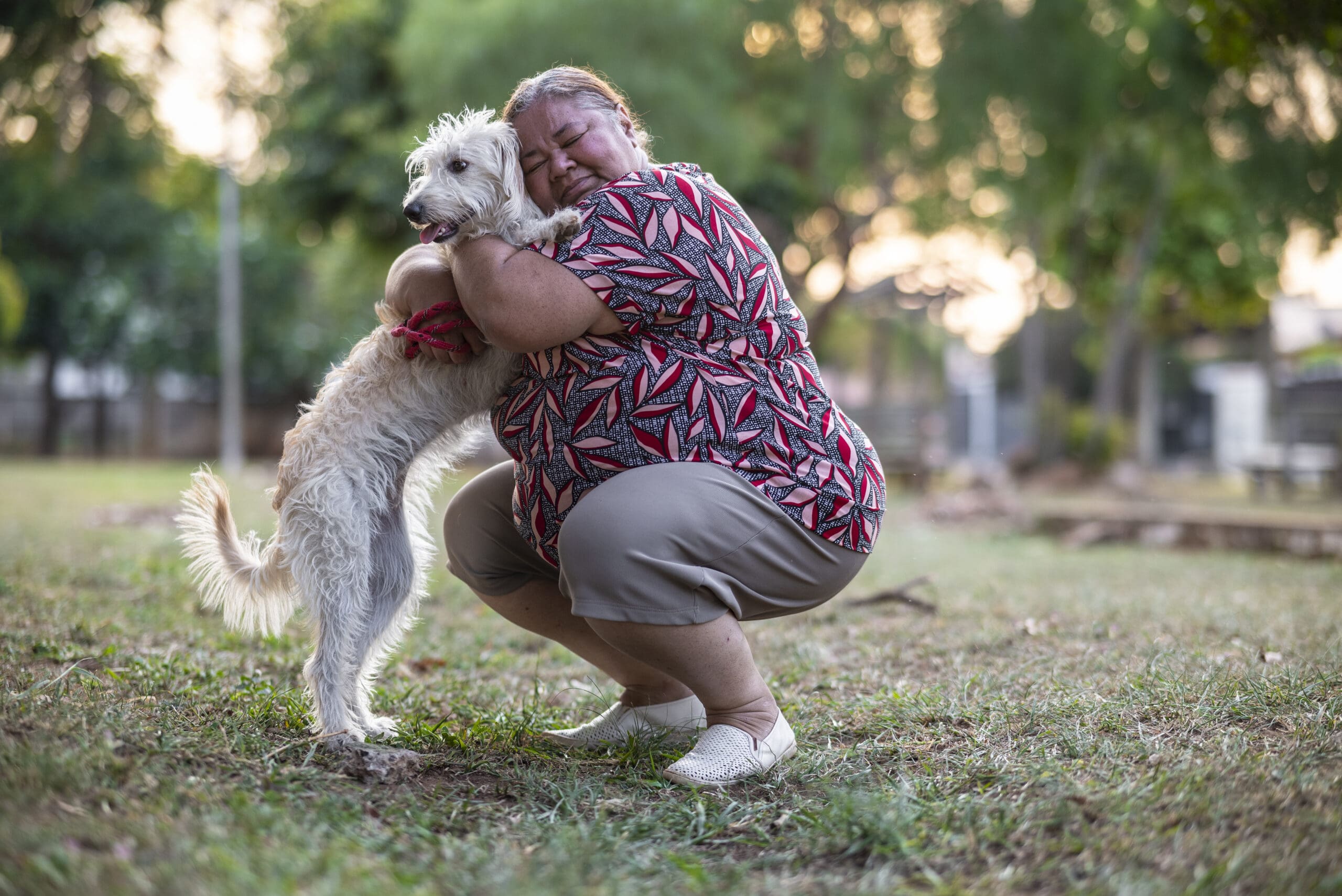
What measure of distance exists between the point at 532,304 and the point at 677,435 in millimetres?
452

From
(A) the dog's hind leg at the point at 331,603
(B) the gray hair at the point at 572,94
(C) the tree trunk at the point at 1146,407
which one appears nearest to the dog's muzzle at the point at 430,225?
(B) the gray hair at the point at 572,94

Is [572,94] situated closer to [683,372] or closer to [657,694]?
[683,372]

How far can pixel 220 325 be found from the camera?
2417cm

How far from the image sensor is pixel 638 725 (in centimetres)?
300

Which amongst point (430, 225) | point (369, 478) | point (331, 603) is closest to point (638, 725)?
point (331, 603)

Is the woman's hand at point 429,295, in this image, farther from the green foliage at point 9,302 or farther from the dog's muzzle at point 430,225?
the green foliage at point 9,302

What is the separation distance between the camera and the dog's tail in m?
2.93

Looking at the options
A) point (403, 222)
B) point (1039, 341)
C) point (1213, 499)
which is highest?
point (403, 222)

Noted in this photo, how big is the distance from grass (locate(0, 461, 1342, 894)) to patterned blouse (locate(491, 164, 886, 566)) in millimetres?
664

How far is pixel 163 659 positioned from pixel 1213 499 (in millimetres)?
14151

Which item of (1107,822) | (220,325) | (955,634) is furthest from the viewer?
(220,325)

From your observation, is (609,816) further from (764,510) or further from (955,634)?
(955,634)

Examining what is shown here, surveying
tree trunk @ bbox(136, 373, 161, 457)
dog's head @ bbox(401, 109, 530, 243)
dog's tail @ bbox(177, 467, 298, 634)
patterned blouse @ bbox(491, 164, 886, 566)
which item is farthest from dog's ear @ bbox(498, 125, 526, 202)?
tree trunk @ bbox(136, 373, 161, 457)

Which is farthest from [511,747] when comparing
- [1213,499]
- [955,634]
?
[1213,499]
